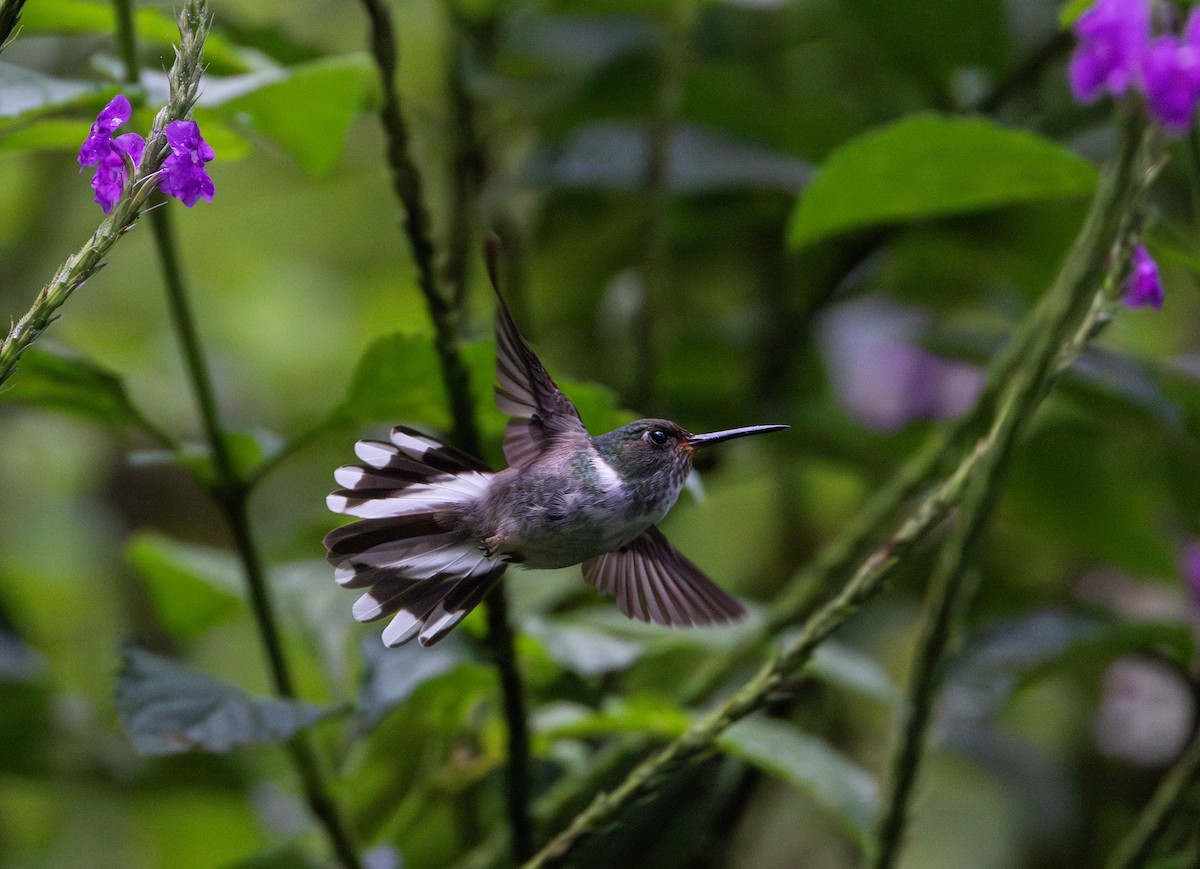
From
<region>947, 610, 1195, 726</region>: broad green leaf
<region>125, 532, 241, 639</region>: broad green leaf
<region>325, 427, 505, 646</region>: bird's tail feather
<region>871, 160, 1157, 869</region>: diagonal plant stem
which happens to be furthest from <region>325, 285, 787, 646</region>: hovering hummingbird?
<region>947, 610, 1195, 726</region>: broad green leaf

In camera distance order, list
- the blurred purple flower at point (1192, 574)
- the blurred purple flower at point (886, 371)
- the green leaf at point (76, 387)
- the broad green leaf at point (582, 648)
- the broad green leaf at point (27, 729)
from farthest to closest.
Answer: the blurred purple flower at point (886, 371), the blurred purple flower at point (1192, 574), the broad green leaf at point (27, 729), the broad green leaf at point (582, 648), the green leaf at point (76, 387)

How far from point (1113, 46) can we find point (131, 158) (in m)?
0.47

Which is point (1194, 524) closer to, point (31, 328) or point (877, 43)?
point (877, 43)

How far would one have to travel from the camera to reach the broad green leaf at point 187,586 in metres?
1.19

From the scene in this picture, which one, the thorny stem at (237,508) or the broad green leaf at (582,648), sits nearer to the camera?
the thorny stem at (237,508)

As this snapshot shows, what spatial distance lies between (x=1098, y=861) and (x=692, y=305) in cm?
110

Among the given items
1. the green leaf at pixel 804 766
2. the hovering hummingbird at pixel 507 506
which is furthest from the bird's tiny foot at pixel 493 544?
the green leaf at pixel 804 766

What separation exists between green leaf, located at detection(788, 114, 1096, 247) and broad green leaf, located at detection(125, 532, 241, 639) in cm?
68

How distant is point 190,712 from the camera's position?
0.85 meters

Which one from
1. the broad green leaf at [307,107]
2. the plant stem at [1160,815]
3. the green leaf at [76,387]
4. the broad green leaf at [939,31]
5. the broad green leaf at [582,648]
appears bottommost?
the plant stem at [1160,815]

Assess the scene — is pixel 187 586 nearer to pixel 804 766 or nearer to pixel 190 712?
pixel 190 712

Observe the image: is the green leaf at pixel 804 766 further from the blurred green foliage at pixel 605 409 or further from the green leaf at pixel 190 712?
the green leaf at pixel 190 712

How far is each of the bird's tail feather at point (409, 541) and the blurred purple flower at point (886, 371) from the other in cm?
152

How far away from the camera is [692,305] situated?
2.04 metres
